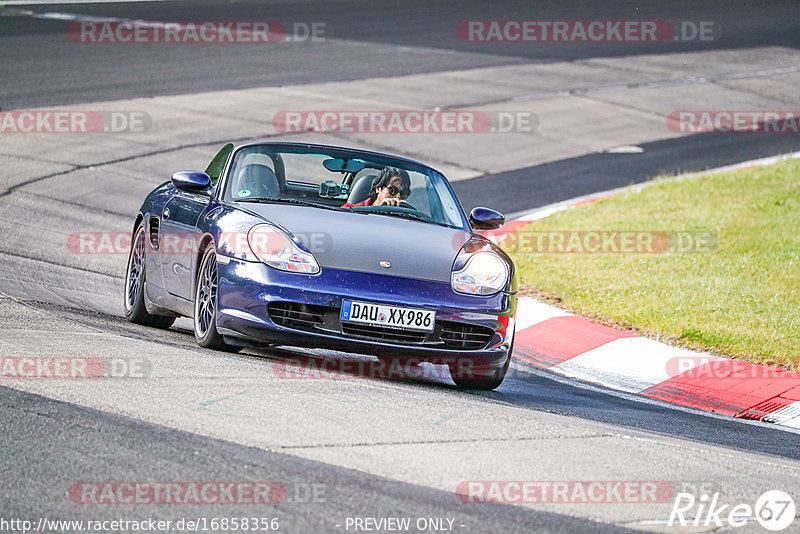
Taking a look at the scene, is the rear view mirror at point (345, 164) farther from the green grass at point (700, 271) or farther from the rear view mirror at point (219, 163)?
the green grass at point (700, 271)

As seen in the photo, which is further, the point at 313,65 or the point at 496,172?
the point at 313,65

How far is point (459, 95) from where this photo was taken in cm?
2081

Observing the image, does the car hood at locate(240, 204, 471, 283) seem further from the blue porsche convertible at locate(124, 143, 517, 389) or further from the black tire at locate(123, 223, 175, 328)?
the black tire at locate(123, 223, 175, 328)

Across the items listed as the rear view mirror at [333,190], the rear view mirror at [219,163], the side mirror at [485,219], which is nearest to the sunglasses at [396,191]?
the rear view mirror at [333,190]

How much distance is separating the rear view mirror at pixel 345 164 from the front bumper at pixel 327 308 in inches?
62.1

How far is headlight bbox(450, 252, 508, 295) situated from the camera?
7098mm

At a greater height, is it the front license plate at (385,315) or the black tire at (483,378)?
the front license plate at (385,315)

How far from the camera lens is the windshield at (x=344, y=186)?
25.8ft

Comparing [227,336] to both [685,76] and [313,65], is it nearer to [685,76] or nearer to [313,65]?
[313,65]

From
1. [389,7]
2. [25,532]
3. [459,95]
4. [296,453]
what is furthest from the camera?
[389,7]

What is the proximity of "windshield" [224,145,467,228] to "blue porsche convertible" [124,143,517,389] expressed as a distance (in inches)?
0.4

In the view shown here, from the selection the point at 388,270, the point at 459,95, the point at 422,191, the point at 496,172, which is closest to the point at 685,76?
the point at 459,95

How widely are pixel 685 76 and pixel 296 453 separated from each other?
20403 mm

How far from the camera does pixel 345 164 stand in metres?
8.41
